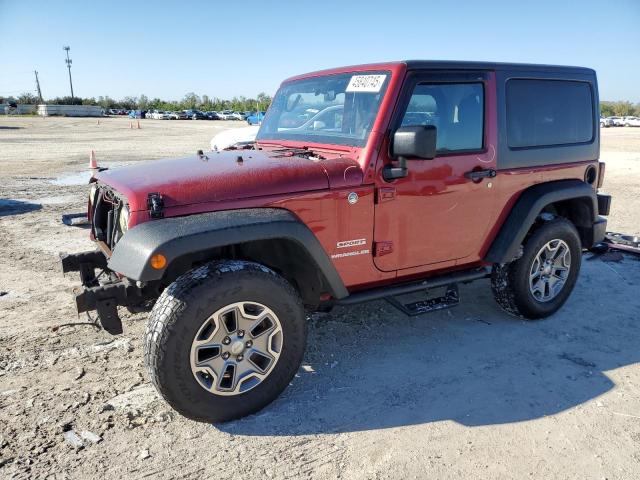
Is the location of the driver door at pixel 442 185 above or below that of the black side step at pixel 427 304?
above

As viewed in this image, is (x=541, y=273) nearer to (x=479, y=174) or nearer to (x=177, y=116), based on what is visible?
(x=479, y=174)

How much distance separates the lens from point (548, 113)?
13.7ft

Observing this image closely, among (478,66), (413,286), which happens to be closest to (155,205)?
(413,286)

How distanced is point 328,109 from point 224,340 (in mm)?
1913

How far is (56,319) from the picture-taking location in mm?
4176

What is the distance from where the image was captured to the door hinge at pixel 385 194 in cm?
325

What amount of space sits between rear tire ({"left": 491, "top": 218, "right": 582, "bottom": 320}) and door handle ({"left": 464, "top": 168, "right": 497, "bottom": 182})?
79 centimetres

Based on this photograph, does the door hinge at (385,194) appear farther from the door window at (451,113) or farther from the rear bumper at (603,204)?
the rear bumper at (603,204)

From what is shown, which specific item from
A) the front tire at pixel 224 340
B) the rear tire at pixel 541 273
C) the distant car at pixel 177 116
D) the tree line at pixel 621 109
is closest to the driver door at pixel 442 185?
the rear tire at pixel 541 273

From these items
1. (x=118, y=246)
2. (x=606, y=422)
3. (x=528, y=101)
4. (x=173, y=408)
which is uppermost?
(x=528, y=101)

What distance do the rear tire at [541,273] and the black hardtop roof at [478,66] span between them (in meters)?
1.27

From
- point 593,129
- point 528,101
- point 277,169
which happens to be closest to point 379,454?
point 277,169

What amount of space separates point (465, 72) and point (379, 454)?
266 centimetres

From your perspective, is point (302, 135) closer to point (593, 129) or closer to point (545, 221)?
point (545, 221)
